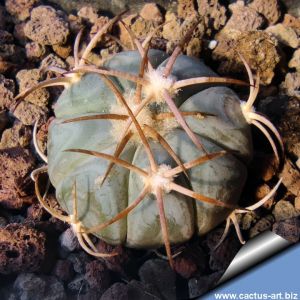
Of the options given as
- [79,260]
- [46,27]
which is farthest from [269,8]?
[79,260]

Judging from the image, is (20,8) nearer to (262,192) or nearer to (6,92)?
(6,92)

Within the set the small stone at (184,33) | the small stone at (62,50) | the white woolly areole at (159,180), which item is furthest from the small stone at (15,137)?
the white woolly areole at (159,180)

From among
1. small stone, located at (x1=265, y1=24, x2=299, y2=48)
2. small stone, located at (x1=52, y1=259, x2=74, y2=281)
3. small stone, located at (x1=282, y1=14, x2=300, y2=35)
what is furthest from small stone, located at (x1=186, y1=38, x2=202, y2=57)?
small stone, located at (x1=52, y1=259, x2=74, y2=281)

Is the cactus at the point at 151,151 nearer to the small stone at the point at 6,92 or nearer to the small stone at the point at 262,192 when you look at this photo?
the small stone at the point at 262,192

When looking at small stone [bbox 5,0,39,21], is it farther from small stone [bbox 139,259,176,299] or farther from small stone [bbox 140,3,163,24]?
small stone [bbox 139,259,176,299]

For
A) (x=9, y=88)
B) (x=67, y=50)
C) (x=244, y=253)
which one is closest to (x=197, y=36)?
(x=67, y=50)
